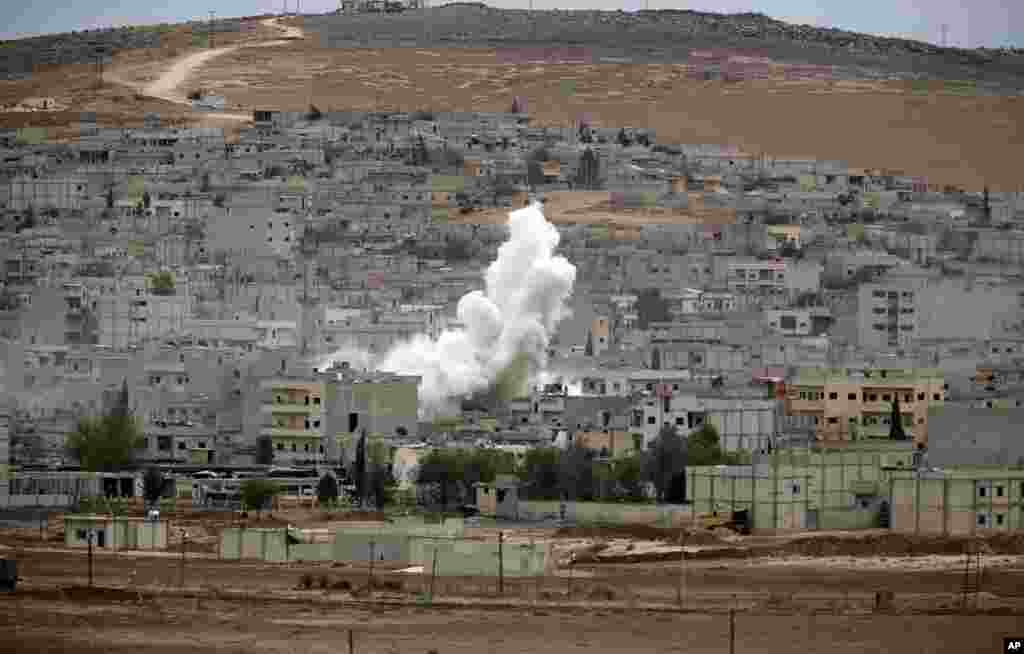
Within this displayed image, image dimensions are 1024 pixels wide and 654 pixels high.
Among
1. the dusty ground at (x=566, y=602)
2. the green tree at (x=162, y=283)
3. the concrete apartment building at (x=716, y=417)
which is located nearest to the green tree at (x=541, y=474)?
the concrete apartment building at (x=716, y=417)

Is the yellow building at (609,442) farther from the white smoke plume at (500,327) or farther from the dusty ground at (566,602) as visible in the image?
the dusty ground at (566,602)

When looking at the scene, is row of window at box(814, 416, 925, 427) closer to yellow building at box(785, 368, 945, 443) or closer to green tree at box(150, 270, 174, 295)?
yellow building at box(785, 368, 945, 443)

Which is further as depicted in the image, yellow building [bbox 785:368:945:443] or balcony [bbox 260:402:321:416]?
yellow building [bbox 785:368:945:443]

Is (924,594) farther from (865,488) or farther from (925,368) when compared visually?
(925,368)

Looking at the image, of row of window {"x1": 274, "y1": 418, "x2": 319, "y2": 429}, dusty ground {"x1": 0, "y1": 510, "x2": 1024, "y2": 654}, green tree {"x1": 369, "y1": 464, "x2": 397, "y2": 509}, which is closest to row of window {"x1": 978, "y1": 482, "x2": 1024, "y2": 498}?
dusty ground {"x1": 0, "y1": 510, "x2": 1024, "y2": 654}

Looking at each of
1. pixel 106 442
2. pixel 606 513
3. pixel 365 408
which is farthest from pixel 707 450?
pixel 106 442

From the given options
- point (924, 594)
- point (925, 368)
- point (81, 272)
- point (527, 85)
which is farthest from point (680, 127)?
point (924, 594)

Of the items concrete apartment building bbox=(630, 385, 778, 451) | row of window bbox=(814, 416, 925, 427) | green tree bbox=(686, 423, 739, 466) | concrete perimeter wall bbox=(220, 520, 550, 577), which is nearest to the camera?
concrete perimeter wall bbox=(220, 520, 550, 577)
